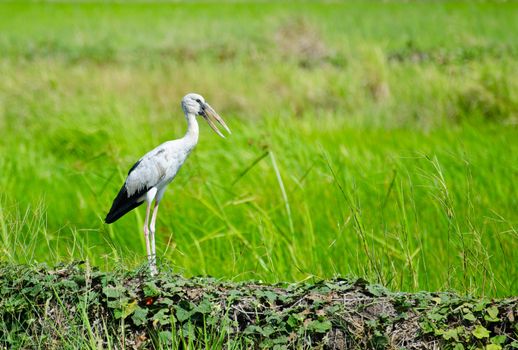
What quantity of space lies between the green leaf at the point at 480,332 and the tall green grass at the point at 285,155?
464 mm

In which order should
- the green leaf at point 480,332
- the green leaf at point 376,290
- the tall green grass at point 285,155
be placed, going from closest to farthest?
the green leaf at point 480,332, the green leaf at point 376,290, the tall green grass at point 285,155

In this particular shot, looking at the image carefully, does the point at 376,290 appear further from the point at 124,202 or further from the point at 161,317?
the point at 124,202

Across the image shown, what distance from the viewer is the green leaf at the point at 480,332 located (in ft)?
10.00

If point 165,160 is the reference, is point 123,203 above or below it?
below

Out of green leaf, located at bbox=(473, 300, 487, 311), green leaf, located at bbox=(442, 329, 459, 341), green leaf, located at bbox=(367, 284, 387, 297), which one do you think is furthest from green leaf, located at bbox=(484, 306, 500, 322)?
green leaf, located at bbox=(367, 284, 387, 297)

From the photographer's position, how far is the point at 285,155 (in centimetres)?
662

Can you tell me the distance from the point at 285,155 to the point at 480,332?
369cm

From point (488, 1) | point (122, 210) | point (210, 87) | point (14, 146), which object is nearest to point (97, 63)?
point (210, 87)

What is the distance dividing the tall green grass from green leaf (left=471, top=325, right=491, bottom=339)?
0.46m

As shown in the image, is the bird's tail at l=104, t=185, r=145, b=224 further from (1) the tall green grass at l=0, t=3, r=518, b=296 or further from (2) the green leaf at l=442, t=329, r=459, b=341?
(2) the green leaf at l=442, t=329, r=459, b=341

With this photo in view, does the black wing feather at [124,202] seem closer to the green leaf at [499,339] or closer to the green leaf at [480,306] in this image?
the green leaf at [480,306]

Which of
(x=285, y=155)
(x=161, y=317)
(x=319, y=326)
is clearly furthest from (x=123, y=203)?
(x=285, y=155)

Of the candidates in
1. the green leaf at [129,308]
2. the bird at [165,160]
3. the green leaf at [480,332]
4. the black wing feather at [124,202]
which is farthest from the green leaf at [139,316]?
the green leaf at [480,332]

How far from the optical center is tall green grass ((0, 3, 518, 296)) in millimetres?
4254
